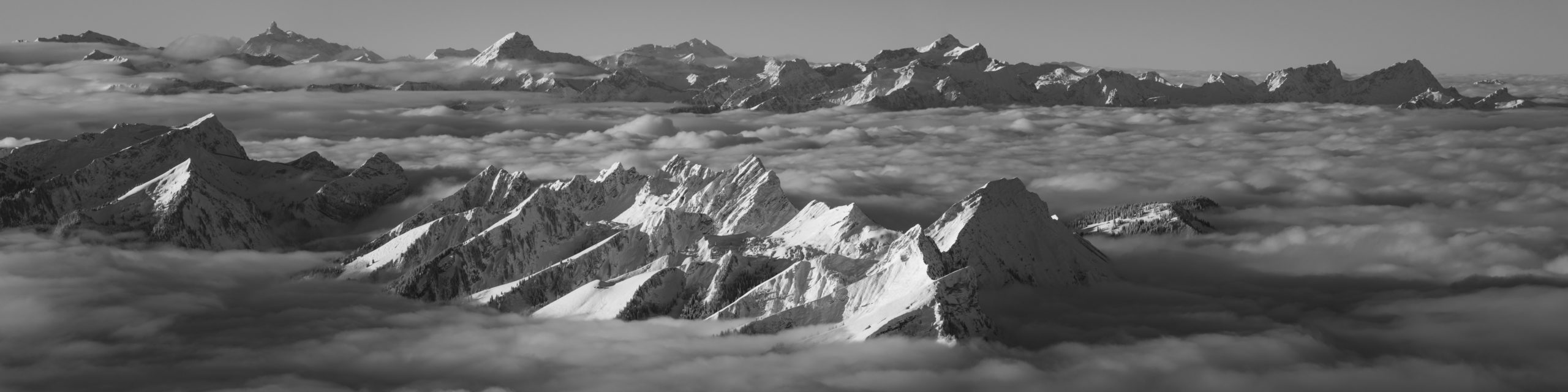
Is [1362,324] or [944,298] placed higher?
[944,298]

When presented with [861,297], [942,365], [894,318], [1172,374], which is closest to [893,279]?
[861,297]

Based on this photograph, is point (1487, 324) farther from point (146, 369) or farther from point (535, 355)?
point (146, 369)

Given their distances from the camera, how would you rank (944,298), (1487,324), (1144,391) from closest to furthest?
(1144,391), (944,298), (1487,324)

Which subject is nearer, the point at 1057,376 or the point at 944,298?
the point at 1057,376

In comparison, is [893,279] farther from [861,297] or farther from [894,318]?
[894,318]

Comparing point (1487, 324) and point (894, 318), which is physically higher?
point (894, 318)

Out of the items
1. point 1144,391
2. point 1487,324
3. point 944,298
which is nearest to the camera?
point 1144,391

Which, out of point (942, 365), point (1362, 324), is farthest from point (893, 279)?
point (1362, 324)

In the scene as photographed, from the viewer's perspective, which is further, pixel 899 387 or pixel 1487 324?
pixel 1487 324
